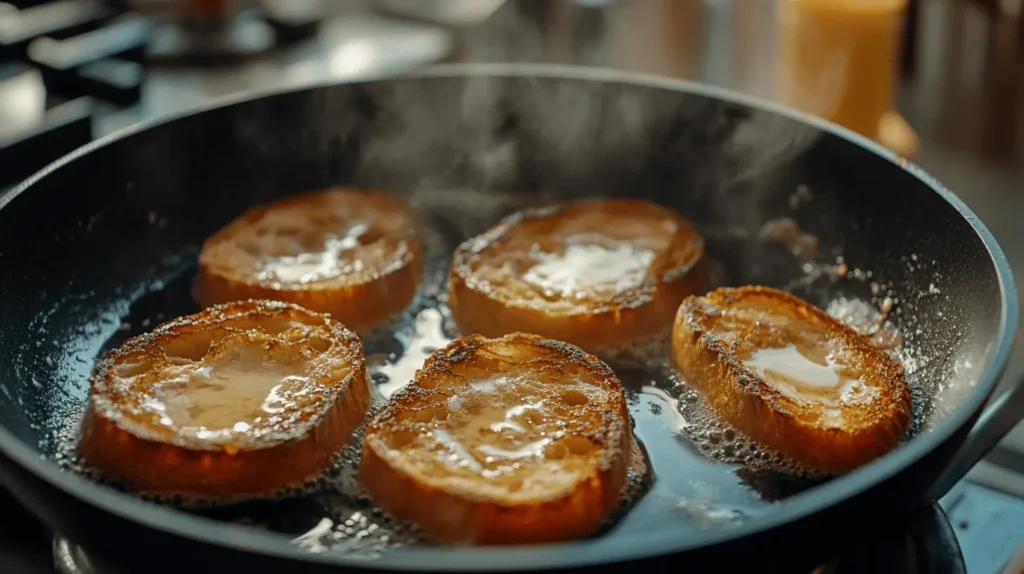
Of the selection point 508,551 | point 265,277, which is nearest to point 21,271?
point 265,277

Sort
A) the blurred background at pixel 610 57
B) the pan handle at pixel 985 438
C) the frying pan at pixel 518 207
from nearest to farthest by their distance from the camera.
Answer: the frying pan at pixel 518 207 → the pan handle at pixel 985 438 → the blurred background at pixel 610 57

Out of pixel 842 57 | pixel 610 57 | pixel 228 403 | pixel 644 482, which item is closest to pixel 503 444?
pixel 644 482

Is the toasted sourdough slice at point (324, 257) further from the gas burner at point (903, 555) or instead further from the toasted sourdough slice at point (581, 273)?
the gas burner at point (903, 555)

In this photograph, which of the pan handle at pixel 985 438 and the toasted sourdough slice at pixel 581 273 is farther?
the toasted sourdough slice at pixel 581 273

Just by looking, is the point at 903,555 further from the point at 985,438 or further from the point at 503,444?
the point at 503,444

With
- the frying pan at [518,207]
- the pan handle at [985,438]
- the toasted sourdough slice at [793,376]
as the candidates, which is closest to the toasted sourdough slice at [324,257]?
the frying pan at [518,207]

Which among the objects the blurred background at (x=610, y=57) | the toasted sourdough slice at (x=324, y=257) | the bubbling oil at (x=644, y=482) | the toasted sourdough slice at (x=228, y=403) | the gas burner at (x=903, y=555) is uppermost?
the blurred background at (x=610, y=57)

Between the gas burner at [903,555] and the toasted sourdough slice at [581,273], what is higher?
the toasted sourdough slice at [581,273]
